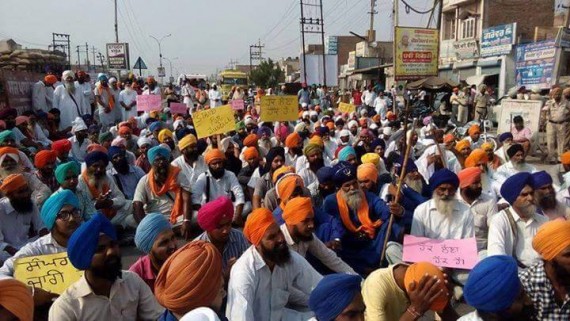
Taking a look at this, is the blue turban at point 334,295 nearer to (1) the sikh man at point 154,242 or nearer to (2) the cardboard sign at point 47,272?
(1) the sikh man at point 154,242

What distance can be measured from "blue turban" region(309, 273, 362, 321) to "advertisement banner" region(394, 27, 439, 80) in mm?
17100

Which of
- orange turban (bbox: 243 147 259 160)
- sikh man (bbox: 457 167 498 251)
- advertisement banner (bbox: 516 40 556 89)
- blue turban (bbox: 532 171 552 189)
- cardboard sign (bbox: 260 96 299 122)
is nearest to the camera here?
blue turban (bbox: 532 171 552 189)

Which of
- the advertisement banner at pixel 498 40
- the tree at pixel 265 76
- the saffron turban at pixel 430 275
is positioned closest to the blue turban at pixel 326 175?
the saffron turban at pixel 430 275

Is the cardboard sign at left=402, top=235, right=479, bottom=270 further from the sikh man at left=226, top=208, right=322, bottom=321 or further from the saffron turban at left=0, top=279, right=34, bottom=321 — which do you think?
the saffron turban at left=0, top=279, right=34, bottom=321

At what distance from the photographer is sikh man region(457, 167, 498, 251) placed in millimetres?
4809

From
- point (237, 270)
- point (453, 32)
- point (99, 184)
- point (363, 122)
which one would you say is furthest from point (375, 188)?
point (453, 32)

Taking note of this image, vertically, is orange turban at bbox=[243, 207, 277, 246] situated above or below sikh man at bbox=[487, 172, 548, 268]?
above

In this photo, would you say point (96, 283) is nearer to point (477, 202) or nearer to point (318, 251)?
point (318, 251)

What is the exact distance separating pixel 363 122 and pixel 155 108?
17.9 feet

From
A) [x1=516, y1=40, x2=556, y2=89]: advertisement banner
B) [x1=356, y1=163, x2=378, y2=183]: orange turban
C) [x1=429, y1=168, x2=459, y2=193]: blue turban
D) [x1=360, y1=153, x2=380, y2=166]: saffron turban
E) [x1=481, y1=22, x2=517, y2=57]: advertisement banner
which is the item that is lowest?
[x1=360, y1=153, x2=380, y2=166]: saffron turban

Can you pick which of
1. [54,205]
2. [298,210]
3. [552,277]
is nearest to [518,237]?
[552,277]

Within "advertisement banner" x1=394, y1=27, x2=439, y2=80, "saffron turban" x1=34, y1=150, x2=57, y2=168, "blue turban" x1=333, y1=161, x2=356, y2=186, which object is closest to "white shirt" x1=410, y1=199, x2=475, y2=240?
"blue turban" x1=333, y1=161, x2=356, y2=186

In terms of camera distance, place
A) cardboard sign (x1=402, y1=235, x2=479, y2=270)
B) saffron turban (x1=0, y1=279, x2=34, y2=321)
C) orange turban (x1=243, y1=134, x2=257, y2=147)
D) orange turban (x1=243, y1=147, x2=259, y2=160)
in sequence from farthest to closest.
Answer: orange turban (x1=243, y1=134, x2=257, y2=147) < orange turban (x1=243, y1=147, x2=259, y2=160) < cardboard sign (x1=402, y1=235, x2=479, y2=270) < saffron turban (x1=0, y1=279, x2=34, y2=321)

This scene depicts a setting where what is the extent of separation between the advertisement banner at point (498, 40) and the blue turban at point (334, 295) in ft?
76.0
